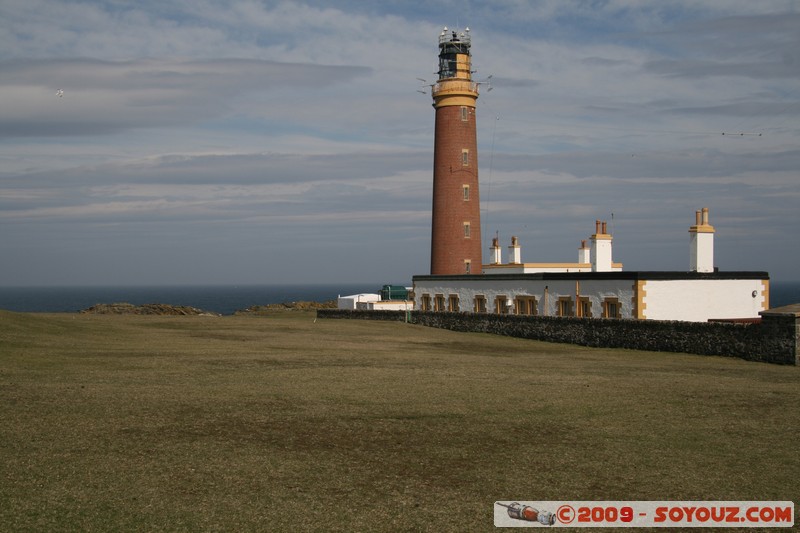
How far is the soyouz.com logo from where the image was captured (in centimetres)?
974

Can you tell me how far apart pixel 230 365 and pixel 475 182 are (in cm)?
3591

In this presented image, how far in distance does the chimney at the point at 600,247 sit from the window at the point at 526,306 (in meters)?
5.83

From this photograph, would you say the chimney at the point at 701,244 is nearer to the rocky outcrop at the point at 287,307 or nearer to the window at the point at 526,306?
the window at the point at 526,306

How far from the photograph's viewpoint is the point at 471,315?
4459 centimetres

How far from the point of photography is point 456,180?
55500 mm

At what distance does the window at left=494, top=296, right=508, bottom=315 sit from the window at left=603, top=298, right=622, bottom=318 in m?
7.72

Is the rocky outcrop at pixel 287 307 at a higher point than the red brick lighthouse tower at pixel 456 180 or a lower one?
lower

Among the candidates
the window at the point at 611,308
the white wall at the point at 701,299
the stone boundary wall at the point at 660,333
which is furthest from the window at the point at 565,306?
the white wall at the point at 701,299

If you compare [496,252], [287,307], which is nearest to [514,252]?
[496,252]

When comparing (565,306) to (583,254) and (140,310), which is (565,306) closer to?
(583,254)

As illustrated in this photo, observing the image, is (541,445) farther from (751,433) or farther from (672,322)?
(672,322)

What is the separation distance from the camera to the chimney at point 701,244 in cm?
3822

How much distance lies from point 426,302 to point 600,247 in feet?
38.9

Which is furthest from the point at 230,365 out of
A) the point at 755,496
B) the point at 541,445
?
the point at 755,496
